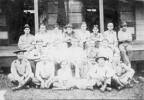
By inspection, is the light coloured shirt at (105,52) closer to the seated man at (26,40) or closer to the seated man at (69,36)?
the seated man at (69,36)

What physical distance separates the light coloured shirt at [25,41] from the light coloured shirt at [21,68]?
83cm

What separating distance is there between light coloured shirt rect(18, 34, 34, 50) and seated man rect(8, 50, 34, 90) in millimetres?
826

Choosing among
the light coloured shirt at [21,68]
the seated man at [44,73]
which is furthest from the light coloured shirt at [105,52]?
the light coloured shirt at [21,68]

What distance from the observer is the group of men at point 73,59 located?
26.7ft

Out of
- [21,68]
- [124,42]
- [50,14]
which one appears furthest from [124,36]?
[21,68]

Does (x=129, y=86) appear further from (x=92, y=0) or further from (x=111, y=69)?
(x=92, y=0)

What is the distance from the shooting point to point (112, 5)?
1018cm

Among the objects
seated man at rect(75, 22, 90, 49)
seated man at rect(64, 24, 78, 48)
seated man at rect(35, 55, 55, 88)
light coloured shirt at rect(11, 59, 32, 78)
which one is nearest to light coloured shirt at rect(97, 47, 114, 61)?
seated man at rect(75, 22, 90, 49)

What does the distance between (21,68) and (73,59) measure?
1.33m

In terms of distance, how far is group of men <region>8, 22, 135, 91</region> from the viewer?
814cm

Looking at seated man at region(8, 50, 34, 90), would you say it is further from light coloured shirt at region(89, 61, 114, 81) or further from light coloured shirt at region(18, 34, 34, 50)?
light coloured shirt at region(89, 61, 114, 81)

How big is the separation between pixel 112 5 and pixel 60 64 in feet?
8.90

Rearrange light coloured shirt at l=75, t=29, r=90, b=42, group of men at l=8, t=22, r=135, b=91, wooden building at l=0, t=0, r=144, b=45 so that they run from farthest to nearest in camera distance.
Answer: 1. wooden building at l=0, t=0, r=144, b=45
2. light coloured shirt at l=75, t=29, r=90, b=42
3. group of men at l=8, t=22, r=135, b=91

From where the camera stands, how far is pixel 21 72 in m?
8.38
